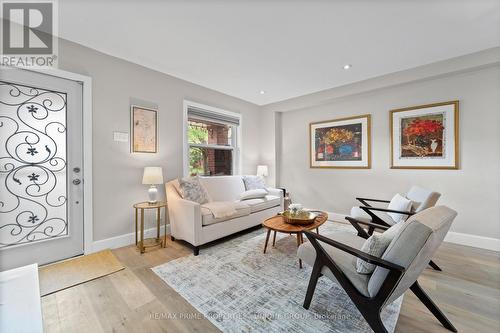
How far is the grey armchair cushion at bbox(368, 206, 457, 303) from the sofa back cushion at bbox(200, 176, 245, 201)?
2.58m

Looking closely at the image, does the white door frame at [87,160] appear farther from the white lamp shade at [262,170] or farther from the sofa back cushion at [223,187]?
the white lamp shade at [262,170]

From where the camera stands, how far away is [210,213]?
2711 millimetres

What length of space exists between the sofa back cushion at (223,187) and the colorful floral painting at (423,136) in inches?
114

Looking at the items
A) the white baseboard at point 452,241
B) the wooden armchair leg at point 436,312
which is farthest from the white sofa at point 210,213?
the wooden armchair leg at point 436,312

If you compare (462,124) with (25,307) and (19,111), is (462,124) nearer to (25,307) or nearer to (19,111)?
(25,307)

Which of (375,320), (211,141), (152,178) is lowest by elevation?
(375,320)

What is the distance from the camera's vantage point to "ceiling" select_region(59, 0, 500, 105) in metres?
1.87

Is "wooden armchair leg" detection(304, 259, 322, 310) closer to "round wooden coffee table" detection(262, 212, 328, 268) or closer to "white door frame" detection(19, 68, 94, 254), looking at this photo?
"round wooden coffee table" detection(262, 212, 328, 268)

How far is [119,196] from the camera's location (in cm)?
278

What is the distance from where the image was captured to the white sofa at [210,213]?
257 cm

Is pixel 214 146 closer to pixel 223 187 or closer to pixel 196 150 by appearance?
pixel 196 150

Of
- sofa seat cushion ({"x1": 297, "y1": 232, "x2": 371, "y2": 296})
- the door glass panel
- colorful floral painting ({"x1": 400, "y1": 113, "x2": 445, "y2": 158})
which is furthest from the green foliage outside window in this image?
colorful floral painting ({"x1": 400, "y1": 113, "x2": 445, "y2": 158})

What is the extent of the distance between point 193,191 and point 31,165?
1773 mm

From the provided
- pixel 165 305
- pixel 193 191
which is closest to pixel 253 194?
pixel 193 191
